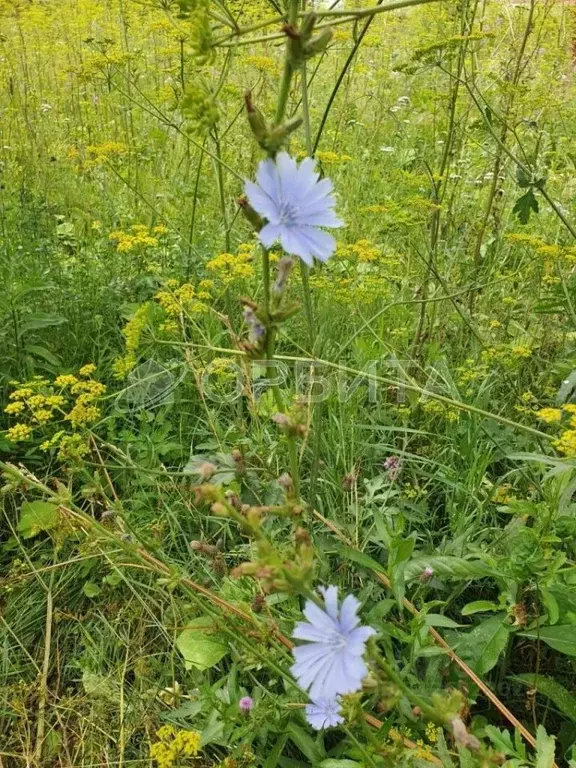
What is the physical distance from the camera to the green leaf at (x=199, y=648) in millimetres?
1616

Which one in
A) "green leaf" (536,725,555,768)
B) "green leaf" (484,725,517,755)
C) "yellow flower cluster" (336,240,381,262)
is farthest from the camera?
"yellow flower cluster" (336,240,381,262)

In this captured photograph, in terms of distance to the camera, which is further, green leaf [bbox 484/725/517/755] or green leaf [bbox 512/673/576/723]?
green leaf [bbox 512/673/576/723]

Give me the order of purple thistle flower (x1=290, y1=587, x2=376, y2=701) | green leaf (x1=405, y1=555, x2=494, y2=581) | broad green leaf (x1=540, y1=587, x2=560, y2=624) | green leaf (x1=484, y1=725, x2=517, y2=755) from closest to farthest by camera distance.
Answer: purple thistle flower (x1=290, y1=587, x2=376, y2=701) < green leaf (x1=484, y1=725, x2=517, y2=755) < broad green leaf (x1=540, y1=587, x2=560, y2=624) < green leaf (x1=405, y1=555, x2=494, y2=581)

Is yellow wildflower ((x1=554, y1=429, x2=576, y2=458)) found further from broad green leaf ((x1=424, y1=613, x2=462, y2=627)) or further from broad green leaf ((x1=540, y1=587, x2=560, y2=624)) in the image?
broad green leaf ((x1=424, y1=613, x2=462, y2=627))

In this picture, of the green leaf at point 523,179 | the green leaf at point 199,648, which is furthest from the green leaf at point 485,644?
the green leaf at point 523,179

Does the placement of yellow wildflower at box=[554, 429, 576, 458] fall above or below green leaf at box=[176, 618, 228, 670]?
above

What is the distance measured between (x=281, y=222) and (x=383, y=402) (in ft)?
5.52

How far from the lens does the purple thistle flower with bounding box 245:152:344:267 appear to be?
79 centimetres

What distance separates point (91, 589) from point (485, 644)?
1.08 metres

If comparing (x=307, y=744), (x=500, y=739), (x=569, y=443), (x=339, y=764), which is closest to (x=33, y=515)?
(x=307, y=744)

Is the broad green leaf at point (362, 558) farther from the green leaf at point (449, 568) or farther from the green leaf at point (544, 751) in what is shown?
the green leaf at point (544, 751)

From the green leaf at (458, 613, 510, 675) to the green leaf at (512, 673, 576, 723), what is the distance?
11 centimetres

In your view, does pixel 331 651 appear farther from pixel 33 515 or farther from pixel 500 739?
pixel 33 515

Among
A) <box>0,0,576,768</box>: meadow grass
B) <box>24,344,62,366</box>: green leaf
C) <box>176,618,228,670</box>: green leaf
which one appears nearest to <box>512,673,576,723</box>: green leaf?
<box>0,0,576,768</box>: meadow grass
